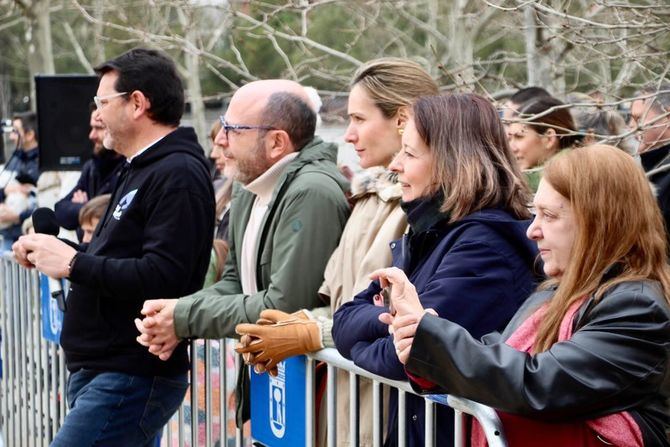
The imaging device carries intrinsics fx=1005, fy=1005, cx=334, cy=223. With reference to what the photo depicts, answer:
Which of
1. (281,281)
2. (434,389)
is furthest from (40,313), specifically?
(434,389)

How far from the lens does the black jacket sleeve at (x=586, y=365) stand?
7.42 feet

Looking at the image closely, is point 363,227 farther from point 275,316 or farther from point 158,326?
point 158,326

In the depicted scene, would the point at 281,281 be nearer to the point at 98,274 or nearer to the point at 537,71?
the point at 98,274

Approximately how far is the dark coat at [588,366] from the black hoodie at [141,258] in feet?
5.92

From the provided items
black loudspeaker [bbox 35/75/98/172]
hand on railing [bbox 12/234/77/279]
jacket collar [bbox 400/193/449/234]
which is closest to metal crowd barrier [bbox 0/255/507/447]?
jacket collar [bbox 400/193/449/234]

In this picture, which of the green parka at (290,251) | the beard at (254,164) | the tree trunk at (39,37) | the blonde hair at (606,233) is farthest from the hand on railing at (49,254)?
the tree trunk at (39,37)

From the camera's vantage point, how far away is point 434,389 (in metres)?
2.63

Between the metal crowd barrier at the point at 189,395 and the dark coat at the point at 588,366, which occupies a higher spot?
the dark coat at the point at 588,366

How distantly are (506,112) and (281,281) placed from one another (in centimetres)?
186

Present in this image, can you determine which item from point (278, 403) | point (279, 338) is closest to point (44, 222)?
point (278, 403)

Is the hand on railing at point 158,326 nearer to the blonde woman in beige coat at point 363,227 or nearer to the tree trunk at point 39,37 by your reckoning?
the blonde woman in beige coat at point 363,227

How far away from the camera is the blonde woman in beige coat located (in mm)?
3410

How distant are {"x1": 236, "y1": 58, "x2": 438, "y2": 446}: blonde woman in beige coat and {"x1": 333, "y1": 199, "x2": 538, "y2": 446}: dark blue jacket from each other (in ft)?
1.12

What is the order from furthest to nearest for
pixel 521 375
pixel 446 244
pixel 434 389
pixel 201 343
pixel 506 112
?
pixel 506 112, pixel 201 343, pixel 446 244, pixel 434 389, pixel 521 375
